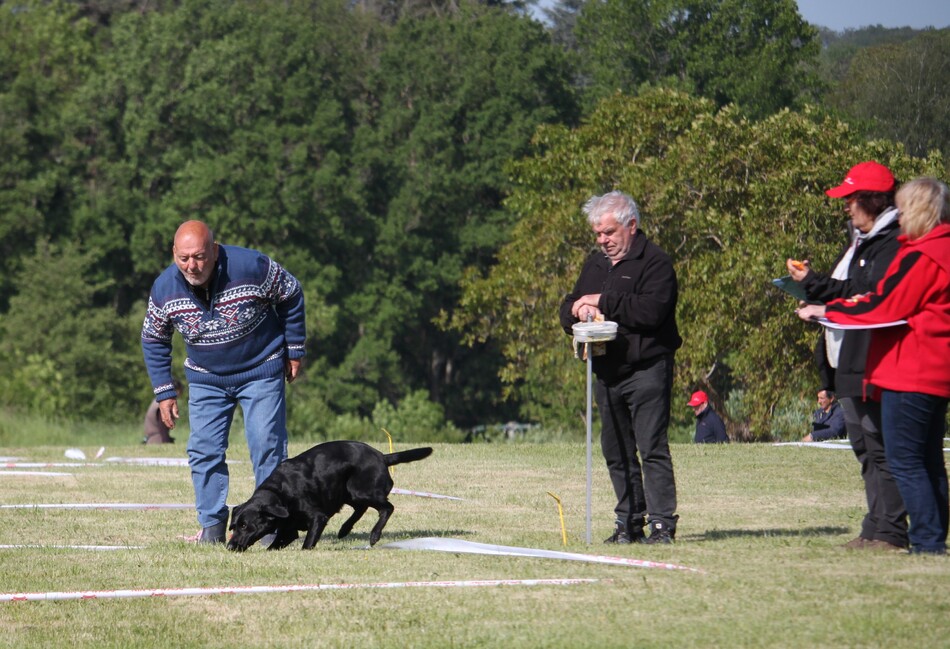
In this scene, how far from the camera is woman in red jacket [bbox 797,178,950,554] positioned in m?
6.68

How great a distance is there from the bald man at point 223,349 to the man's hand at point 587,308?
1.85 metres

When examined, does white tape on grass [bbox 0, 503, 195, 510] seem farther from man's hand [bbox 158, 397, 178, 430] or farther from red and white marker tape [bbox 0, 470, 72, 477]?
red and white marker tape [bbox 0, 470, 72, 477]

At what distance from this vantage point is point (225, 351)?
28.7 feet

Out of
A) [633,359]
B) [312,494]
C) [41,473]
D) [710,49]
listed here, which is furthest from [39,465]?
[710,49]

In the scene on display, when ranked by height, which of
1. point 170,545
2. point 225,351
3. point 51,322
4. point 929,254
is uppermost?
point 929,254

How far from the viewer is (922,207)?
6.70 metres

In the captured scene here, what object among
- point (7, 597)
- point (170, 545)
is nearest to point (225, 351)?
point (170, 545)

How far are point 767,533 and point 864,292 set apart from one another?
2127 mm

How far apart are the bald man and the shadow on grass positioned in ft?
8.35

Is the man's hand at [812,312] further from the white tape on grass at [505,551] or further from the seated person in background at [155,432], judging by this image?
the seated person in background at [155,432]

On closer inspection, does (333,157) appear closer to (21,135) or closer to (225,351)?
(21,135)

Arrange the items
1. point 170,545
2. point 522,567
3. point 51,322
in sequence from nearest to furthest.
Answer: point 522,567, point 170,545, point 51,322

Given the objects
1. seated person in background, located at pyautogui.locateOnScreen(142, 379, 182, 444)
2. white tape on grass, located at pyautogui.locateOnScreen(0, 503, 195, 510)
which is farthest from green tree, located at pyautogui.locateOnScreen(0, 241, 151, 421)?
white tape on grass, located at pyautogui.locateOnScreen(0, 503, 195, 510)

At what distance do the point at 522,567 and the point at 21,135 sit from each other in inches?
1774
